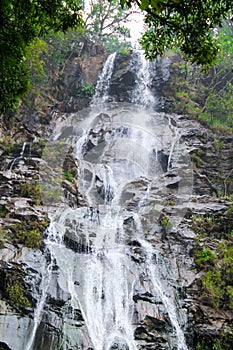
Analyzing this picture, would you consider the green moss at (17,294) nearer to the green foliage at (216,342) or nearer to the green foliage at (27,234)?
the green foliage at (27,234)

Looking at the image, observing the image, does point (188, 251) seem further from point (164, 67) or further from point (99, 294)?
point (164, 67)

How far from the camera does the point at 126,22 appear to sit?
87.6 feet

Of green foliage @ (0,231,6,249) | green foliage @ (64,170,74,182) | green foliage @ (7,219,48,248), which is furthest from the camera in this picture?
green foliage @ (64,170,74,182)

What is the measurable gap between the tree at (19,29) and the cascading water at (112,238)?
517 cm

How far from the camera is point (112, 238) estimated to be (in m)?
10.9

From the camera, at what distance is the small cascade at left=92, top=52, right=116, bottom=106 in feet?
72.8

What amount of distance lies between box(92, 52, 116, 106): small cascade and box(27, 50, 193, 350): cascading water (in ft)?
9.64

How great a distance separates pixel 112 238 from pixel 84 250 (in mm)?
1251

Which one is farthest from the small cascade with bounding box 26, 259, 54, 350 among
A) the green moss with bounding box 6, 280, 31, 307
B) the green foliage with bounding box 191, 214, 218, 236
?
the green foliage with bounding box 191, 214, 218, 236

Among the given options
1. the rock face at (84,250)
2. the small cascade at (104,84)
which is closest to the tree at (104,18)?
the small cascade at (104,84)

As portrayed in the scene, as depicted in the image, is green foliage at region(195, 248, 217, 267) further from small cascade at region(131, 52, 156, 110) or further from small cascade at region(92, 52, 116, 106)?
small cascade at region(92, 52, 116, 106)

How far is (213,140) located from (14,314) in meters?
13.9

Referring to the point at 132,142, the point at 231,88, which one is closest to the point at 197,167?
the point at 132,142

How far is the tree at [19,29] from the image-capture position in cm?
455
